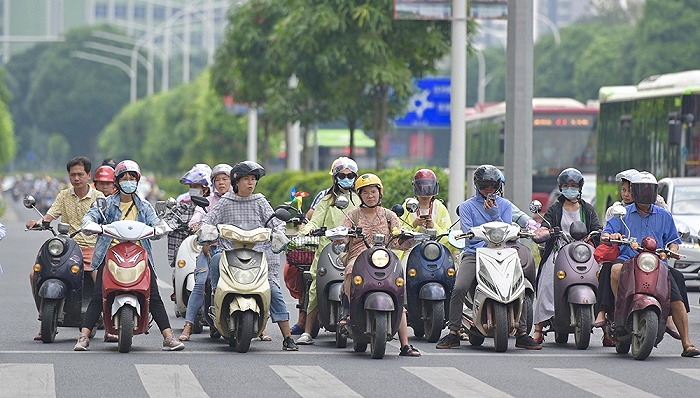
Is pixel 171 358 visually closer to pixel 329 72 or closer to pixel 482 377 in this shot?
pixel 482 377

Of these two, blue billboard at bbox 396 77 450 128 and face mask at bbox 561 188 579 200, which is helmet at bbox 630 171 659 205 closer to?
face mask at bbox 561 188 579 200

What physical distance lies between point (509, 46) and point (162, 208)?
24.7 ft

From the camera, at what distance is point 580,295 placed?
45.0 feet

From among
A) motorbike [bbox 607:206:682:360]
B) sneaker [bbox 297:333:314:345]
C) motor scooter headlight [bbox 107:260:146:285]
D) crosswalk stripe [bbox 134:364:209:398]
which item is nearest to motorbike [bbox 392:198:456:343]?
sneaker [bbox 297:333:314:345]

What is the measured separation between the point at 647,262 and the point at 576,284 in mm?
987

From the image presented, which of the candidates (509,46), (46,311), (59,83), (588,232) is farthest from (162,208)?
(59,83)

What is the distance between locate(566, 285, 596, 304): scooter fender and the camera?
13664 millimetres

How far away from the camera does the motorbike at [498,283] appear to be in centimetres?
1310

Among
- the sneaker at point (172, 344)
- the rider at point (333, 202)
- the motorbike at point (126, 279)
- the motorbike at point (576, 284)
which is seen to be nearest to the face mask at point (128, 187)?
the motorbike at point (126, 279)

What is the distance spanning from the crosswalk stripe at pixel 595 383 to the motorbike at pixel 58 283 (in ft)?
12.8

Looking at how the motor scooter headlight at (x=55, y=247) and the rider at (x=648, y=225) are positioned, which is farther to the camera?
the motor scooter headlight at (x=55, y=247)

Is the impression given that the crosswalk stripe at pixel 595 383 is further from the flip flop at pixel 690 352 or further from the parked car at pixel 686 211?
the parked car at pixel 686 211

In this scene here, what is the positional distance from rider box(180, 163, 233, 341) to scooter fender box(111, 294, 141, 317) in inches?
50.6

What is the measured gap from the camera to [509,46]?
20.6m
